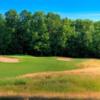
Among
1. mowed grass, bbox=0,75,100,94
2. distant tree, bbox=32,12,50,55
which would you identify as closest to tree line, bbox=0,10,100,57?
distant tree, bbox=32,12,50,55

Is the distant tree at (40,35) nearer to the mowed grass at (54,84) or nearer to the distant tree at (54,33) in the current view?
the distant tree at (54,33)

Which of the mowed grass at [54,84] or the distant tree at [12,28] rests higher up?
the distant tree at [12,28]

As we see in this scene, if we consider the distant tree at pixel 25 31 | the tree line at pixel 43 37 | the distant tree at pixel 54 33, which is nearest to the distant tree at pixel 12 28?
the tree line at pixel 43 37

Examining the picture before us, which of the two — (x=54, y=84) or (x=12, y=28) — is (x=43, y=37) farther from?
(x=54, y=84)

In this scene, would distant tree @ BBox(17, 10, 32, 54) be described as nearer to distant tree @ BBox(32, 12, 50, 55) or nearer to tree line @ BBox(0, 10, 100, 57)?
tree line @ BBox(0, 10, 100, 57)

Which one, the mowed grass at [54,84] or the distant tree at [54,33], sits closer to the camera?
the mowed grass at [54,84]

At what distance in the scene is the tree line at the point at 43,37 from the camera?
78.2 m

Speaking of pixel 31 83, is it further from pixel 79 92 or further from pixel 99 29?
pixel 99 29

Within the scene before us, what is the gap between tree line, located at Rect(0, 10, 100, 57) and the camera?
78.2 metres

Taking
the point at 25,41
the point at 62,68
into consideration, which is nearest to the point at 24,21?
the point at 25,41

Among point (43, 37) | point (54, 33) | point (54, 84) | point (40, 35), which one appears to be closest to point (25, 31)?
point (40, 35)

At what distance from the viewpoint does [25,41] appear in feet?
262

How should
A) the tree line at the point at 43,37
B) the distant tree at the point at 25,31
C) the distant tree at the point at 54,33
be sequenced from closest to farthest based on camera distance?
the tree line at the point at 43,37, the distant tree at the point at 25,31, the distant tree at the point at 54,33

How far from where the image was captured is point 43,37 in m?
78.0
